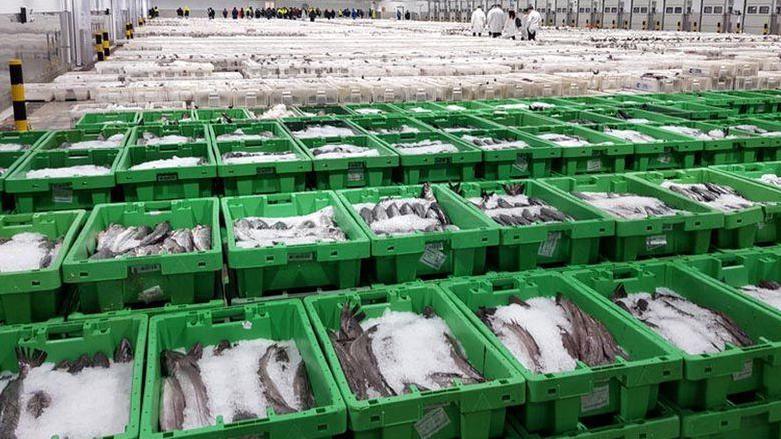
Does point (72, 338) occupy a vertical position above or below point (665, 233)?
below

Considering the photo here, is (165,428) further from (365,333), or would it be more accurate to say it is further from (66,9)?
(66,9)

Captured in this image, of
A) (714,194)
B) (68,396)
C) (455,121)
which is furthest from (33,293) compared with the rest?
(455,121)

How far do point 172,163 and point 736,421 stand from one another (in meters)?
4.14

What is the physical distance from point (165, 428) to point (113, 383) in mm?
463

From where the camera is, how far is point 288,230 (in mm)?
3891

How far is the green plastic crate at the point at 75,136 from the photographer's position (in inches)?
229

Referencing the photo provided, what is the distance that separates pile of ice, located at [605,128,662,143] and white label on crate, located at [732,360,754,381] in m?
3.51

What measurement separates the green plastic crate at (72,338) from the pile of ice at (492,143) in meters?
3.45

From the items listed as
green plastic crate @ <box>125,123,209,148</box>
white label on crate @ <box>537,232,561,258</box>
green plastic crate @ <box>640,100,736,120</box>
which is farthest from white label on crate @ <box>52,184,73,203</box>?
green plastic crate @ <box>640,100,736,120</box>

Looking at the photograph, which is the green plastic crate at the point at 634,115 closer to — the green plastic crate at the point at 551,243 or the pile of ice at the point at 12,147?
the green plastic crate at the point at 551,243

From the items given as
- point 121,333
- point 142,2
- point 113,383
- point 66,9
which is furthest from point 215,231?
point 142,2

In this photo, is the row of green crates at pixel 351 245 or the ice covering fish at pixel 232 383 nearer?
the ice covering fish at pixel 232 383

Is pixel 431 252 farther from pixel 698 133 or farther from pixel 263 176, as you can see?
pixel 698 133

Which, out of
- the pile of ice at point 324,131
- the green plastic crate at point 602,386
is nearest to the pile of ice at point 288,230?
the green plastic crate at point 602,386
